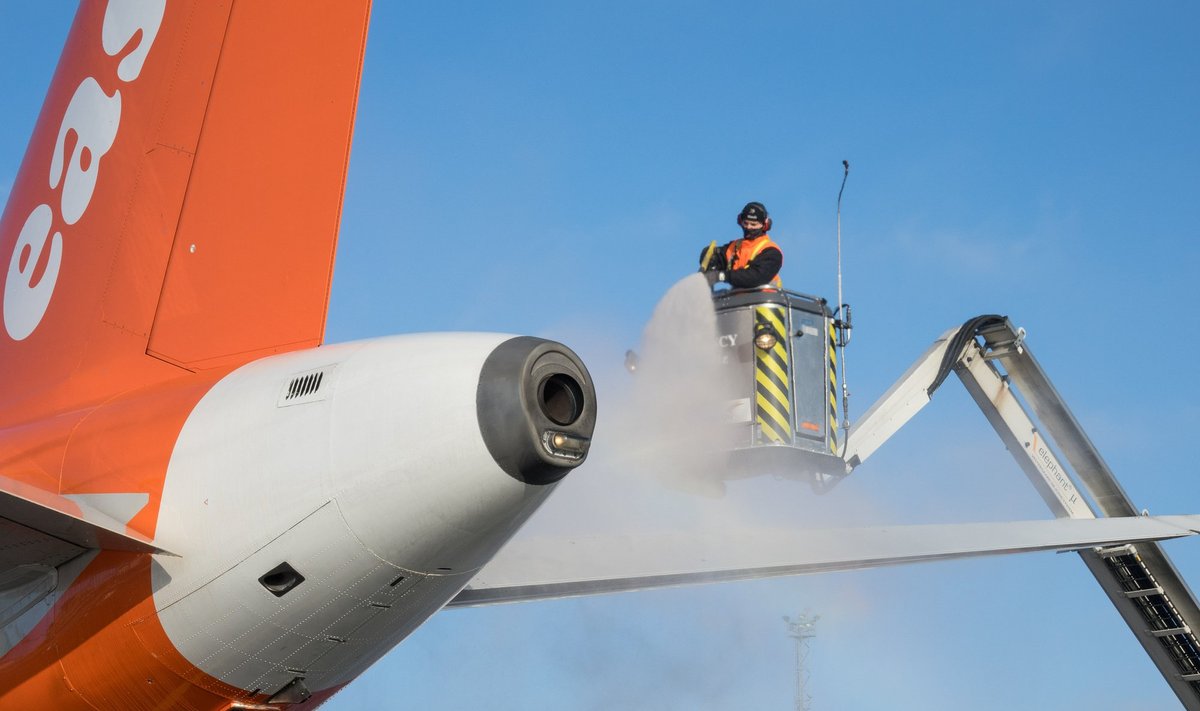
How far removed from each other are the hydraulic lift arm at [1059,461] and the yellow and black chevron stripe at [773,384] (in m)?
2.25

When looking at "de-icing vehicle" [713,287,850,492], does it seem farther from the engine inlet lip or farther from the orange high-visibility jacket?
the engine inlet lip

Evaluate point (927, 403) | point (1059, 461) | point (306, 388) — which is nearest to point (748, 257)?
point (927, 403)

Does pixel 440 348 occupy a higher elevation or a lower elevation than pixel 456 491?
higher

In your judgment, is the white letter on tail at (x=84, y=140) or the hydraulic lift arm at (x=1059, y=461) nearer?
the white letter on tail at (x=84, y=140)

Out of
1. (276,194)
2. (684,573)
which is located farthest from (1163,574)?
(276,194)

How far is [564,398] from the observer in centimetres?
547

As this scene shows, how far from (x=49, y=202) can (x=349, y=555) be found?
4.84 metres

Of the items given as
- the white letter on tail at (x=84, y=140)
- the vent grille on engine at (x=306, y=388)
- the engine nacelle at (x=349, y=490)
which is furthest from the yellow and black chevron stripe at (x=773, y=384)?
the vent grille on engine at (x=306, y=388)

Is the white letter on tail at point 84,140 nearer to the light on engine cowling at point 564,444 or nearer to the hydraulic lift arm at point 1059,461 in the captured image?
the light on engine cowling at point 564,444

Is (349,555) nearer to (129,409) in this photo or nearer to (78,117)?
(129,409)

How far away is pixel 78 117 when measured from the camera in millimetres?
9094

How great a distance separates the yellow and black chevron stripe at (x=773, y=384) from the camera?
1290 cm

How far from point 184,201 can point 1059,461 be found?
1178 centimetres

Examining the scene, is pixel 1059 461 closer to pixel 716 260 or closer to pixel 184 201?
pixel 716 260
